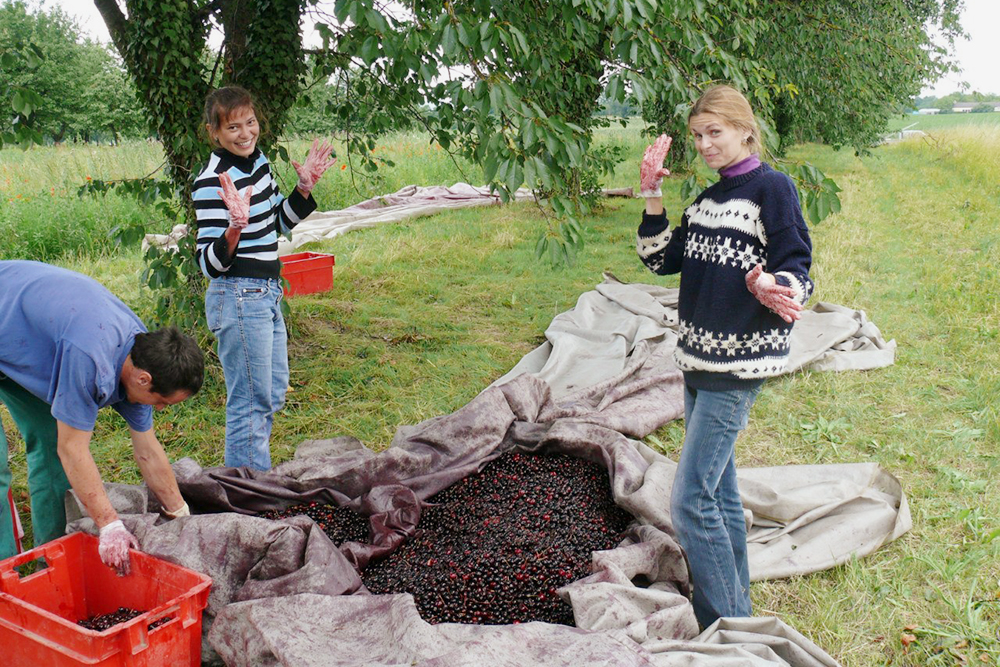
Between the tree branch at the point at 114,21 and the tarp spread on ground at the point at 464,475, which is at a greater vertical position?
the tree branch at the point at 114,21

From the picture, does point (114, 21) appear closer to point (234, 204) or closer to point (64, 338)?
point (234, 204)

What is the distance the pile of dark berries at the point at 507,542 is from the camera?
250cm

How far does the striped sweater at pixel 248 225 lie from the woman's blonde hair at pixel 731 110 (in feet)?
5.68

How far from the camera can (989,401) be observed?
4258 millimetres

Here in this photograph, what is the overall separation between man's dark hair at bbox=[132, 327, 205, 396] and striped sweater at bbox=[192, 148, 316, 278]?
2.18ft

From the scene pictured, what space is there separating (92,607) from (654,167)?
231cm

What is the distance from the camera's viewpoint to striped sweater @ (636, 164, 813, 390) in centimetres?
210

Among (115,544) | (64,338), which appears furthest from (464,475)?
(64,338)

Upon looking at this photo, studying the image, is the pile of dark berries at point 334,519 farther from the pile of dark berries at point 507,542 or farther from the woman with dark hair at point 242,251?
the woman with dark hair at point 242,251

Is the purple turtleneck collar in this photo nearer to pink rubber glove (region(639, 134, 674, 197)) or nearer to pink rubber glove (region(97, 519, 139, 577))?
pink rubber glove (region(639, 134, 674, 197))

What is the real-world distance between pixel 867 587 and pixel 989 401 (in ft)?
6.92

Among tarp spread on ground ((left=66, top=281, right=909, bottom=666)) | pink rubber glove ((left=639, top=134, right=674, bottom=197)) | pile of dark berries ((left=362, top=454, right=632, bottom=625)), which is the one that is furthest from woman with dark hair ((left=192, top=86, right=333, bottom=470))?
pink rubber glove ((left=639, top=134, right=674, bottom=197))

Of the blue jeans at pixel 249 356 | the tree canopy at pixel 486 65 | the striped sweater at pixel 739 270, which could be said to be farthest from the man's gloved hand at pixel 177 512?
the striped sweater at pixel 739 270

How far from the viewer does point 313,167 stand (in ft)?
10.6
